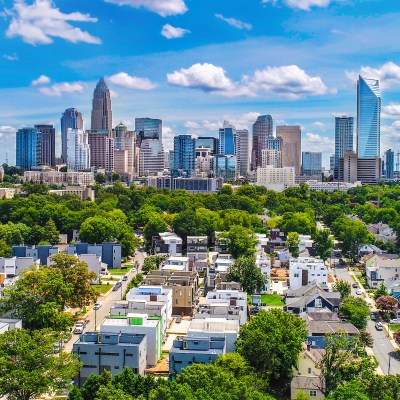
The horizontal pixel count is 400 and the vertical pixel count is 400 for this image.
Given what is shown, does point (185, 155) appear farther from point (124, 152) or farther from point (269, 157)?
point (269, 157)

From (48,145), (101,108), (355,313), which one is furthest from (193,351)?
(101,108)

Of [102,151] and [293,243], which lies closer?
[293,243]

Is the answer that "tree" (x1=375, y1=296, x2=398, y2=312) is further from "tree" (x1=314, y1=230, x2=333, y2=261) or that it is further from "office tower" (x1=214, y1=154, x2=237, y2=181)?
"office tower" (x1=214, y1=154, x2=237, y2=181)

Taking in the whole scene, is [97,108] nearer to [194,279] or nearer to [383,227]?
[383,227]

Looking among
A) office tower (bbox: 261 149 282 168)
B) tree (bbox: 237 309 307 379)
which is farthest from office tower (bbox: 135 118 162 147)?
tree (bbox: 237 309 307 379)

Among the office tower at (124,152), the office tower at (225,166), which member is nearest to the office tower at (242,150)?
the office tower at (225,166)

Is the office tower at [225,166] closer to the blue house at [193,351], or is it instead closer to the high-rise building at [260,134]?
the high-rise building at [260,134]
